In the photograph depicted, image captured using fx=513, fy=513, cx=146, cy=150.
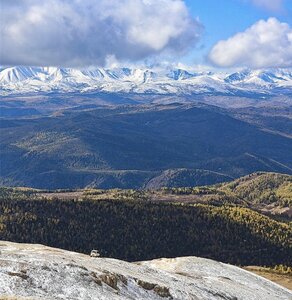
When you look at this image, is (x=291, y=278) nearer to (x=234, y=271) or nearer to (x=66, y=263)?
(x=234, y=271)

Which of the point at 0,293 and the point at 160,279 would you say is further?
the point at 160,279

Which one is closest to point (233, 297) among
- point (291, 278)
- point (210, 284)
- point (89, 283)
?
point (210, 284)

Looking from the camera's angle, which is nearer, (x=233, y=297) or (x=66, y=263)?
(x=66, y=263)

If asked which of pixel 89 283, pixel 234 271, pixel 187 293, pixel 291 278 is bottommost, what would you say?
pixel 291 278

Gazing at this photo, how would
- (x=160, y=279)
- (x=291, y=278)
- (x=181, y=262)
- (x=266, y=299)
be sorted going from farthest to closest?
1. (x=291, y=278)
2. (x=181, y=262)
3. (x=266, y=299)
4. (x=160, y=279)

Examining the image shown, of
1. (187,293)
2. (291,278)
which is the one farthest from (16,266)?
(291,278)

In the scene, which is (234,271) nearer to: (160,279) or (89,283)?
(160,279)

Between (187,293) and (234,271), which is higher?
(187,293)

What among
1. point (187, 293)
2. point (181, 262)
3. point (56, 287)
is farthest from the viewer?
point (181, 262)

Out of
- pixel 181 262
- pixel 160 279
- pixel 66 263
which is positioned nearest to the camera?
pixel 66 263
